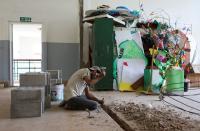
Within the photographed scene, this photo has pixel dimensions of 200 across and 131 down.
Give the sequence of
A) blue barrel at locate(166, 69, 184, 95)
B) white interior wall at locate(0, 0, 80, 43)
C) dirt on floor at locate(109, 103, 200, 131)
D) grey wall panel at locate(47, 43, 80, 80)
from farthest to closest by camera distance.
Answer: grey wall panel at locate(47, 43, 80, 80) < white interior wall at locate(0, 0, 80, 43) < blue barrel at locate(166, 69, 184, 95) < dirt on floor at locate(109, 103, 200, 131)

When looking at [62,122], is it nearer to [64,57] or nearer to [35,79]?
[35,79]

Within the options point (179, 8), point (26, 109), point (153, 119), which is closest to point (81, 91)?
point (26, 109)

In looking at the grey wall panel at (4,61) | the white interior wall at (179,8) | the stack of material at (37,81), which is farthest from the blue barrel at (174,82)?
the grey wall panel at (4,61)

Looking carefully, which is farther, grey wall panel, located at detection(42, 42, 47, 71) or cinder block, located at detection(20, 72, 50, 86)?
grey wall panel, located at detection(42, 42, 47, 71)

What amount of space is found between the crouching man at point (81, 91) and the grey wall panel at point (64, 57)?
360 centimetres

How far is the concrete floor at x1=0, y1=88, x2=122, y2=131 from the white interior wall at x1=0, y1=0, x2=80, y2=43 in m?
4.18

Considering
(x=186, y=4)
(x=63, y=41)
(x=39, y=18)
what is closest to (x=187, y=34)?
(x=186, y=4)

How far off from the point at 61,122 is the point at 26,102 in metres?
0.66

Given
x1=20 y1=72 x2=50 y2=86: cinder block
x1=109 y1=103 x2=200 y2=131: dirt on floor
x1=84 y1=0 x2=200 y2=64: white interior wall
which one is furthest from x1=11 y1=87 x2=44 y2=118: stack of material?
x1=84 y1=0 x2=200 y2=64: white interior wall

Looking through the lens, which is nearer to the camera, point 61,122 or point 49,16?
point 61,122

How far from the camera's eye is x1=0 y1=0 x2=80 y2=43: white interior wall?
8.12 meters

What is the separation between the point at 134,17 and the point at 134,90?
2.06 metres

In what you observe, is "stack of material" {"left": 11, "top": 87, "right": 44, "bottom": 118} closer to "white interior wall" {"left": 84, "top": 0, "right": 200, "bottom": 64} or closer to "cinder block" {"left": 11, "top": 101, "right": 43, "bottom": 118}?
"cinder block" {"left": 11, "top": 101, "right": 43, "bottom": 118}

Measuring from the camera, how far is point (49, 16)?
8.30 metres
